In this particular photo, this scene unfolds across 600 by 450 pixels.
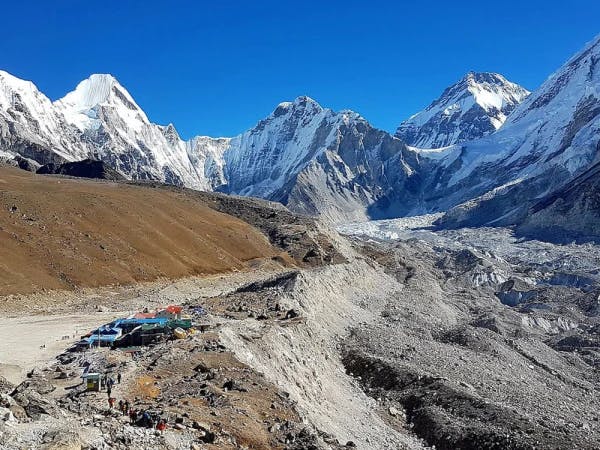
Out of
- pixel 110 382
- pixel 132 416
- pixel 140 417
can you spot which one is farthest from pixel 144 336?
pixel 140 417

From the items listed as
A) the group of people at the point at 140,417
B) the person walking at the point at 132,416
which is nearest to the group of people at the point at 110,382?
the group of people at the point at 140,417

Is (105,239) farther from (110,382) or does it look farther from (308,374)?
(110,382)

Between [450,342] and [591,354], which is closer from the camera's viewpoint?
[450,342]

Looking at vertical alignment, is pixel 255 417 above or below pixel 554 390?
below

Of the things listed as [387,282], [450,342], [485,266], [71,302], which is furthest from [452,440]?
[485,266]

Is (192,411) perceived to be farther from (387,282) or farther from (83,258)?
(387,282)

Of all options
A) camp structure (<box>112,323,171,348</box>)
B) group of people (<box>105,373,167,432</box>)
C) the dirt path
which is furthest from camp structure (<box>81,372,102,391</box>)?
camp structure (<box>112,323,171,348</box>)

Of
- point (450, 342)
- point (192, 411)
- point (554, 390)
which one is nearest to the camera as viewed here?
point (192, 411)

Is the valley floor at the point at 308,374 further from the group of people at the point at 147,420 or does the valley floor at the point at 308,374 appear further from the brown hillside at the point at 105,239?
the brown hillside at the point at 105,239

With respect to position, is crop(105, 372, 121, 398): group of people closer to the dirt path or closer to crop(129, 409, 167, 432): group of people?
crop(129, 409, 167, 432): group of people
